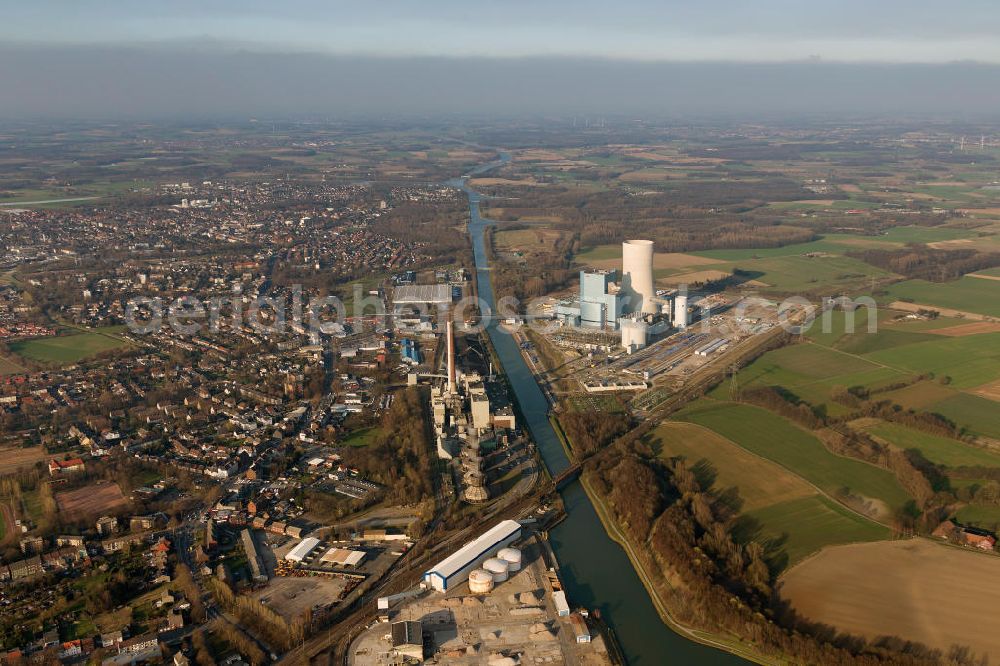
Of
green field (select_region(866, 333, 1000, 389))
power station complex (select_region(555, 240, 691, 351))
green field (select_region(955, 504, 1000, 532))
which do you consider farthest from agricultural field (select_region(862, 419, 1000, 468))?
power station complex (select_region(555, 240, 691, 351))

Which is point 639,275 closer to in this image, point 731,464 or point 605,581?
point 731,464

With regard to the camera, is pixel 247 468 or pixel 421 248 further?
pixel 421 248

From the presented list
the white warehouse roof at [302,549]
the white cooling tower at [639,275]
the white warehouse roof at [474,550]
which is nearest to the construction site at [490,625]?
the white warehouse roof at [474,550]

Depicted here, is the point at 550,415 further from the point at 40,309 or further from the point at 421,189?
the point at 421,189

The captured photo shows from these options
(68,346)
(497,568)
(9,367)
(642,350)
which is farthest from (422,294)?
(497,568)

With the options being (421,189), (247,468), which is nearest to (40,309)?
(247,468)

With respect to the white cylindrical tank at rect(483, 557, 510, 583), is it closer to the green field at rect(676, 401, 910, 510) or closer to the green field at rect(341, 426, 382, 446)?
the green field at rect(341, 426, 382, 446)
